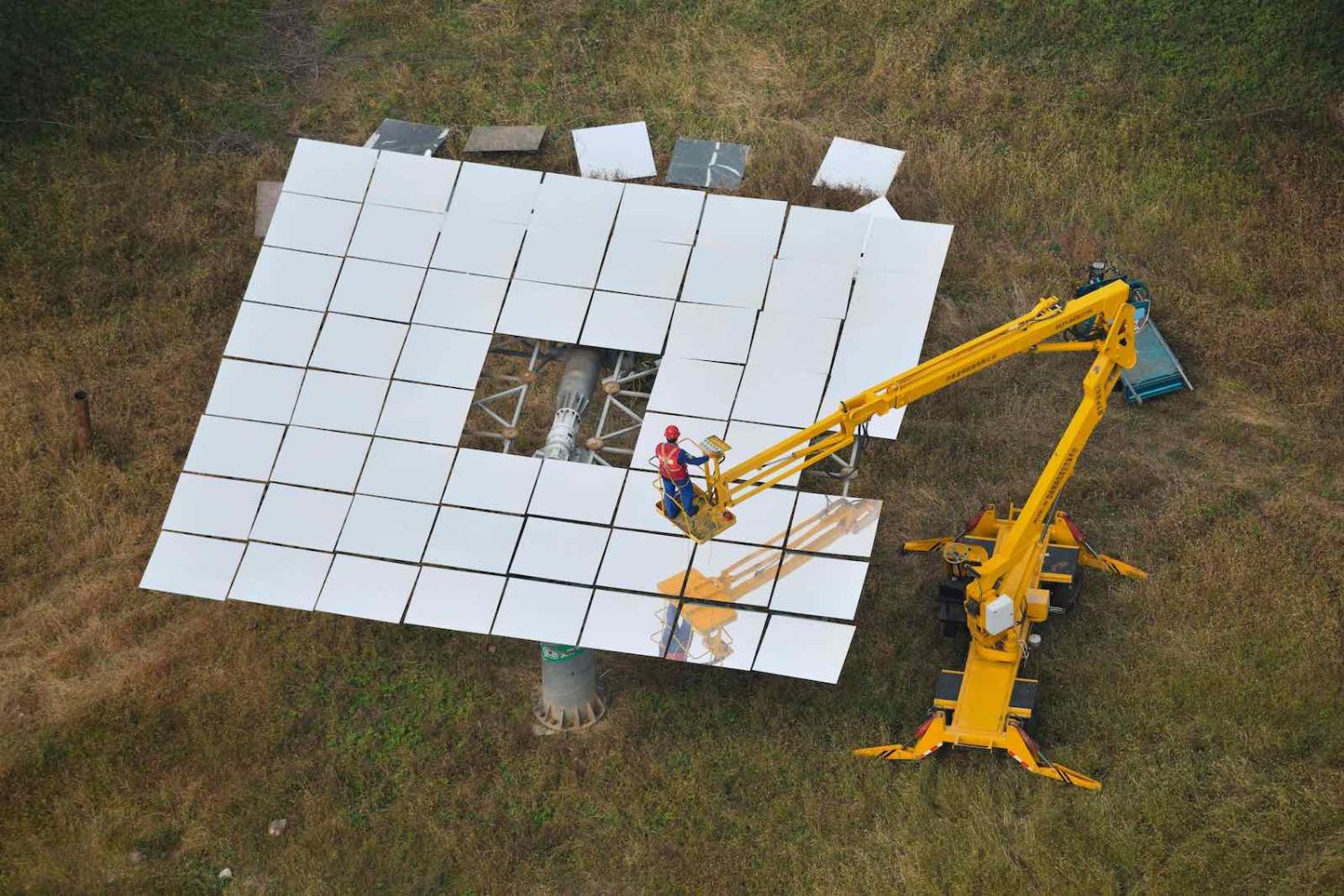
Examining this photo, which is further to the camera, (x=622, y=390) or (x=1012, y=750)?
(x=622, y=390)

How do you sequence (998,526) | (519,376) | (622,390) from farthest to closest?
(998,526) → (519,376) → (622,390)

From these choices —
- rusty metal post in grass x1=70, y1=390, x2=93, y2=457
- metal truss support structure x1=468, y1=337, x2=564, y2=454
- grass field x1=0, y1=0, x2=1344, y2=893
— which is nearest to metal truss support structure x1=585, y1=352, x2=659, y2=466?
metal truss support structure x1=468, y1=337, x2=564, y2=454

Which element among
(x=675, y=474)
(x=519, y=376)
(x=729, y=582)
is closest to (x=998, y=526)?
(x=729, y=582)

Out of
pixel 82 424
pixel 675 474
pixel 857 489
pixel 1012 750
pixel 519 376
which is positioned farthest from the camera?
pixel 82 424

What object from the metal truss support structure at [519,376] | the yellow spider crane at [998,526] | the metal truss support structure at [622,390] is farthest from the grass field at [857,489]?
the metal truss support structure at [519,376]

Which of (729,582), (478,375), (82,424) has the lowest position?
(82,424)

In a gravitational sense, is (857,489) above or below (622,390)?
below

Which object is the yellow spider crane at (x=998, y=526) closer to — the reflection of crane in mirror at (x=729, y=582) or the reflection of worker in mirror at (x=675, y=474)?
the reflection of worker in mirror at (x=675, y=474)

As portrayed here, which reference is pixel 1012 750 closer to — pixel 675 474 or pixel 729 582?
pixel 729 582
